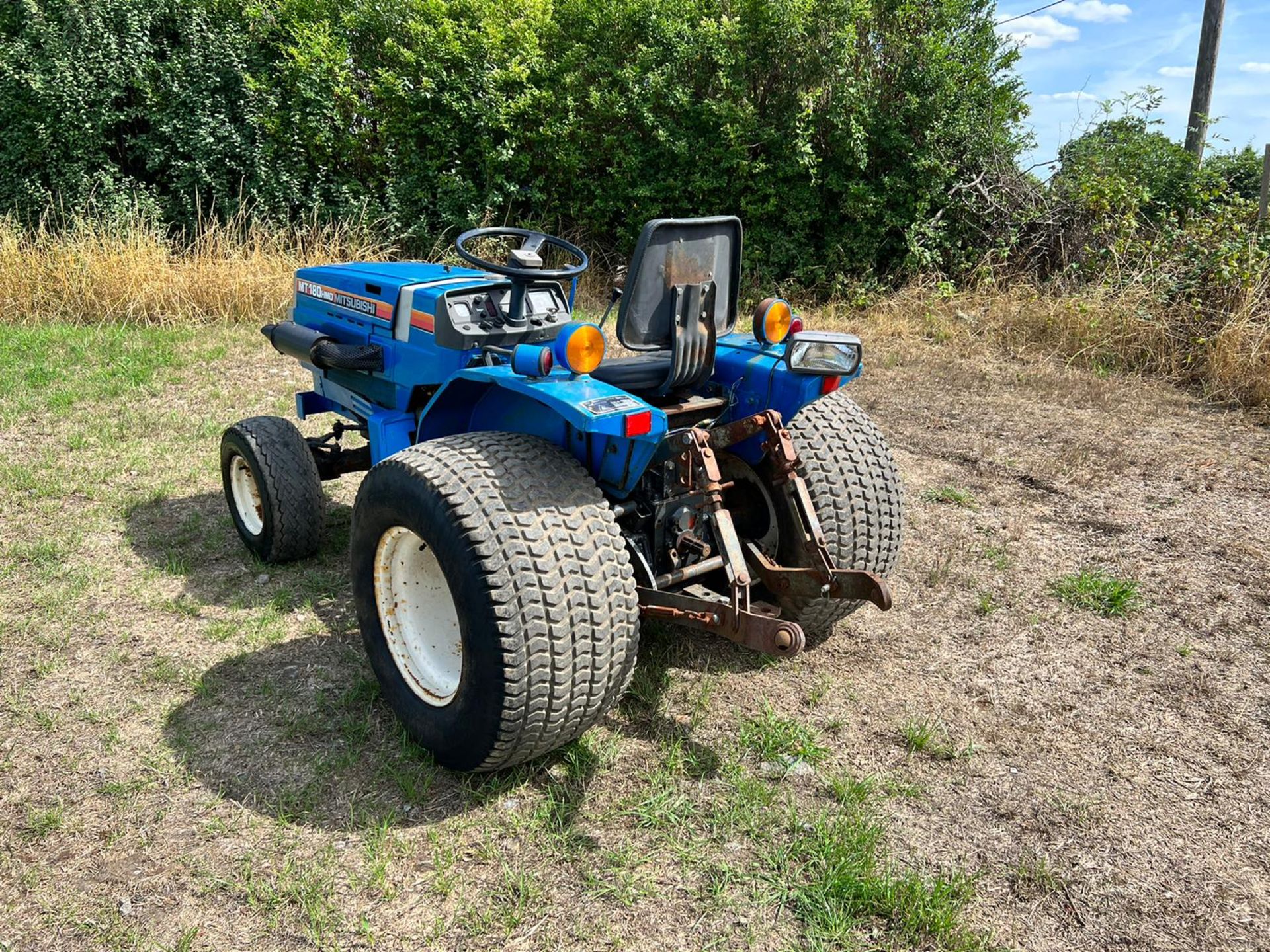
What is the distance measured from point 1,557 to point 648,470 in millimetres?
3048

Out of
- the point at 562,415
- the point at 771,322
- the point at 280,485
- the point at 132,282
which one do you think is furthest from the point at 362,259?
the point at 562,415

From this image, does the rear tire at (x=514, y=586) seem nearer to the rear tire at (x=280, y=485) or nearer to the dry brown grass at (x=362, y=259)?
the rear tire at (x=280, y=485)

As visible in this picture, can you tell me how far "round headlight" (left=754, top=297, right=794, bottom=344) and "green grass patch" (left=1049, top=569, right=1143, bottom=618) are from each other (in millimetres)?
Result: 1681

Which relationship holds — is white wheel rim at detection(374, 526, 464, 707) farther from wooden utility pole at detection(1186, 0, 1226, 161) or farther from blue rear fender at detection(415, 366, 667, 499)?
wooden utility pole at detection(1186, 0, 1226, 161)

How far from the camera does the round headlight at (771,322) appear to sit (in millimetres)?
3123

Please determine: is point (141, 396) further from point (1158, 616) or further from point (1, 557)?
point (1158, 616)

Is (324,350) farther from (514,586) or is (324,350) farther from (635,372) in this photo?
(514,586)

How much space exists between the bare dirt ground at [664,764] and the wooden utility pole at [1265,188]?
373 cm

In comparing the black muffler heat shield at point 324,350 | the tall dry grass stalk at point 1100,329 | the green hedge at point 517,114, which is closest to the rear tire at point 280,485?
the black muffler heat shield at point 324,350

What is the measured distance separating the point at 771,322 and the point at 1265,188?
6.13 m

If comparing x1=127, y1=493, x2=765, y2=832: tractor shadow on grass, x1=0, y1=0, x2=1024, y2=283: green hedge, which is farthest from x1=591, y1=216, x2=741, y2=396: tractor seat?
x1=0, y1=0, x2=1024, y2=283: green hedge

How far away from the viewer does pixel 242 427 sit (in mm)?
3943

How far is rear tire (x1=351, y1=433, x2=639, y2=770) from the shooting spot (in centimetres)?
234

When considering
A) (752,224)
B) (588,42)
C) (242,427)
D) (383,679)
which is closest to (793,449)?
(383,679)
